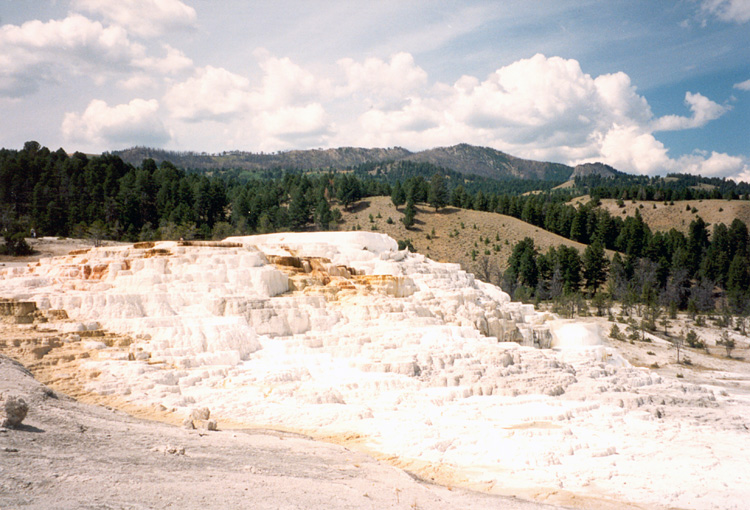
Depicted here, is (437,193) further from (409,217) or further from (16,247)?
(16,247)

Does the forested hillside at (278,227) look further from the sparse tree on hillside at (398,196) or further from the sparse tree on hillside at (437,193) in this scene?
the sparse tree on hillside at (437,193)

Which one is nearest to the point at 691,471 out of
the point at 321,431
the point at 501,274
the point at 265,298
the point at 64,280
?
the point at 321,431

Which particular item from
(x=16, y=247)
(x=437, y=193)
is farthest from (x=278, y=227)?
(x=16, y=247)

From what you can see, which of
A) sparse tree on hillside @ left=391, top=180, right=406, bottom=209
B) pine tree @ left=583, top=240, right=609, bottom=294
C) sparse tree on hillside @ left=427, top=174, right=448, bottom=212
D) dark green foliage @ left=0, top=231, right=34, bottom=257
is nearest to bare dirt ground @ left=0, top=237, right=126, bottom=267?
dark green foliage @ left=0, top=231, right=34, bottom=257

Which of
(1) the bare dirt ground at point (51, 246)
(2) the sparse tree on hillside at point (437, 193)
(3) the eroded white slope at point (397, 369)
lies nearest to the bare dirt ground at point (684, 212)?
(2) the sparse tree on hillside at point (437, 193)

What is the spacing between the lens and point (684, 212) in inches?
3509

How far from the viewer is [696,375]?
28.8m

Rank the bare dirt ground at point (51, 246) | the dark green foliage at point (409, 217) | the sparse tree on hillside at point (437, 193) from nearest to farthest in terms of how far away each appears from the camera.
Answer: the bare dirt ground at point (51, 246) < the dark green foliage at point (409, 217) < the sparse tree on hillside at point (437, 193)

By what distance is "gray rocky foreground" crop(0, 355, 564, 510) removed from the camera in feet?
21.6

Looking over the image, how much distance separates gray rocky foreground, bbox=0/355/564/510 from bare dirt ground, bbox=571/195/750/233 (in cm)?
8613

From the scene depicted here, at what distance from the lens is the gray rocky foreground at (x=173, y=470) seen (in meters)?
6.60

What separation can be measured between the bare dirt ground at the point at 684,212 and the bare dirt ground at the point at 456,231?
89.2ft

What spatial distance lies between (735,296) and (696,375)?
28132mm

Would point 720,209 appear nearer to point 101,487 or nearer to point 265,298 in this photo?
point 265,298
